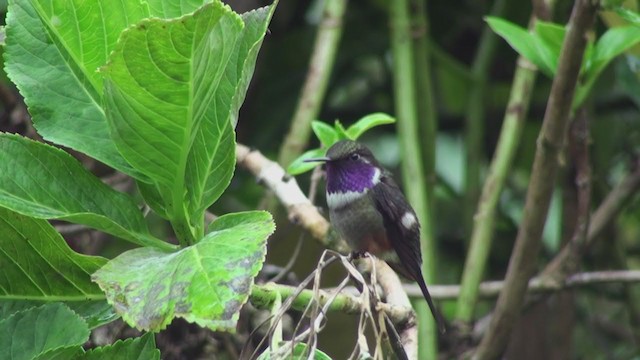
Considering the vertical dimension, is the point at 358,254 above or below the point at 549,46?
below

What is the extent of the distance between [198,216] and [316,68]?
105 centimetres

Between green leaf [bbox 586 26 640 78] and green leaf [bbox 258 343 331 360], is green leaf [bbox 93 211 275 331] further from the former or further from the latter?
green leaf [bbox 586 26 640 78]

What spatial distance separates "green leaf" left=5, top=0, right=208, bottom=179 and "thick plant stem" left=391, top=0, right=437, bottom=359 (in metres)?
1.02

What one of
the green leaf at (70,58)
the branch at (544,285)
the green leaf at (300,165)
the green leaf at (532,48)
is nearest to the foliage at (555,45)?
the green leaf at (532,48)

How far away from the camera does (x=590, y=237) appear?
2.42 meters

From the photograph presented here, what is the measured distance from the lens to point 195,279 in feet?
3.45

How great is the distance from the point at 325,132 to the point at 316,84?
0.54 meters

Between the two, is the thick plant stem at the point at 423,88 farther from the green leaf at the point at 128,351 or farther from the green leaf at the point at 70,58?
the green leaf at the point at 128,351

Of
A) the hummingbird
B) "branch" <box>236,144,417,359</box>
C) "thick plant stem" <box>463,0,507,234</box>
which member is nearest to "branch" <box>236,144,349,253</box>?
"branch" <box>236,144,417,359</box>

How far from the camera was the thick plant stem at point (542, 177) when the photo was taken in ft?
4.99

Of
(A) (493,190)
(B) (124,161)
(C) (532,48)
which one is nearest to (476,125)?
(A) (493,190)

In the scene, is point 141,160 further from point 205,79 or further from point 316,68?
point 316,68

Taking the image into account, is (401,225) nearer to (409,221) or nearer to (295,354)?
(409,221)

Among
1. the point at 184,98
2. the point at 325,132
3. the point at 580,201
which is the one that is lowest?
the point at 580,201
